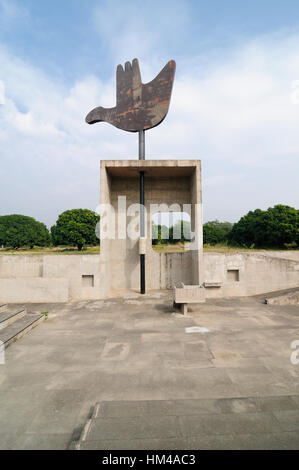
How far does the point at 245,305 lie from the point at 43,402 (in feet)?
30.7

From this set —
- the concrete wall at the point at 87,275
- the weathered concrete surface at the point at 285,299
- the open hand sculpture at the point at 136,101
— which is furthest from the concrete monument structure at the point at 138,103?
the weathered concrete surface at the point at 285,299

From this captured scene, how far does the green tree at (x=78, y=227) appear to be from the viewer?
1395 inches

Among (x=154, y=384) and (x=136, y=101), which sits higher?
(x=136, y=101)

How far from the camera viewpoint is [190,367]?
5.35 metres

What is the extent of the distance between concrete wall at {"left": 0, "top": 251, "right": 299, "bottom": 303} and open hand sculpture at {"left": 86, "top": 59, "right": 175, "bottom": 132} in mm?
7659

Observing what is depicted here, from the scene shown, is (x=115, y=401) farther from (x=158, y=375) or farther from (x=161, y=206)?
(x=161, y=206)

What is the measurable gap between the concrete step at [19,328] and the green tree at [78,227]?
2727 cm

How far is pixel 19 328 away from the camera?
24.9 feet

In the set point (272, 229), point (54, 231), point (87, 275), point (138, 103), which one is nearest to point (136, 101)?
point (138, 103)

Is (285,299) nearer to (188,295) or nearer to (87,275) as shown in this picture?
(188,295)

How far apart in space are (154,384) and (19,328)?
5.15 m

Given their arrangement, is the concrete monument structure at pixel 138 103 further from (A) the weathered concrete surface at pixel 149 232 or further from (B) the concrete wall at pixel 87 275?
(B) the concrete wall at pixel 87 275

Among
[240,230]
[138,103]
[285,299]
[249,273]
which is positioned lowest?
[285,299]
